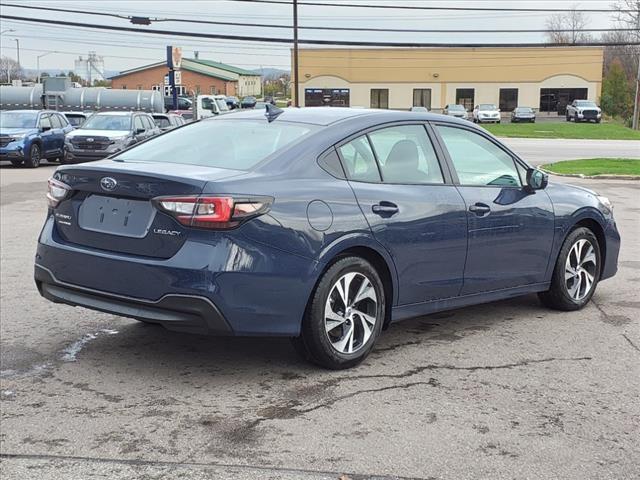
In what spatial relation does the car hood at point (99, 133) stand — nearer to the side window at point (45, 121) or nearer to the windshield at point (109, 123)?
the windshield at point (109, 123)

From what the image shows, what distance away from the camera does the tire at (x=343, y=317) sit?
486 centimetres

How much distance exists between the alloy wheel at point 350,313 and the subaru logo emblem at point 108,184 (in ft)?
4.78

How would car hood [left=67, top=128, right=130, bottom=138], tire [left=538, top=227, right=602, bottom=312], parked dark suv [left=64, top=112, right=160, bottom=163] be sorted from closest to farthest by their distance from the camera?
tire [left=538, top=227, right=602, bottom=312]
parked dark suv [left=64, top=112, right=160, bottom=163]
car hood [left=67, top=128, right=130, bottom=138]

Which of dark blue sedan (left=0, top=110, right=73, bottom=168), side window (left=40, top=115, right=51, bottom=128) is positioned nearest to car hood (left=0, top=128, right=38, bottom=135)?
dark blue sedan (left=0, top=110, right=73, bottom=168)

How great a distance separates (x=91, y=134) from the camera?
76.3 ft

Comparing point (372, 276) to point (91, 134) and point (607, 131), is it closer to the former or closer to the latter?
point (91, 134)

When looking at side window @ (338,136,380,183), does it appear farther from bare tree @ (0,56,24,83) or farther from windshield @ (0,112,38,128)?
bare tree @ (0,56,24,83)

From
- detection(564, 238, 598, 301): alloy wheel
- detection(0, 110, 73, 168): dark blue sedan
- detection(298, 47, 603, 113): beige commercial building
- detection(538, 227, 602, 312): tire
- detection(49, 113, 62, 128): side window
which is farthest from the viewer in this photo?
detection(298, 47, 603, 113): beige commercial building

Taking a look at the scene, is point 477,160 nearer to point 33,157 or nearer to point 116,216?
point 116,216

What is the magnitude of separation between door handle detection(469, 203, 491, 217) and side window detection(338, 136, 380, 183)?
85 centimetres

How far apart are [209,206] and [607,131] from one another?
160ft

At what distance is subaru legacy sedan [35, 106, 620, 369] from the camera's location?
14.8 ft

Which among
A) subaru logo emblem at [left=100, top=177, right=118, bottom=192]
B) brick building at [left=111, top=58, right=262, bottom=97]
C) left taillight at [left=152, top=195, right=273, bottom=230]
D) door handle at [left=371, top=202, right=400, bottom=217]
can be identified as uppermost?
brick building at [left=111, top=58, right=262, bottom=97]

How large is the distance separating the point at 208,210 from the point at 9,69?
10118 centimetres
